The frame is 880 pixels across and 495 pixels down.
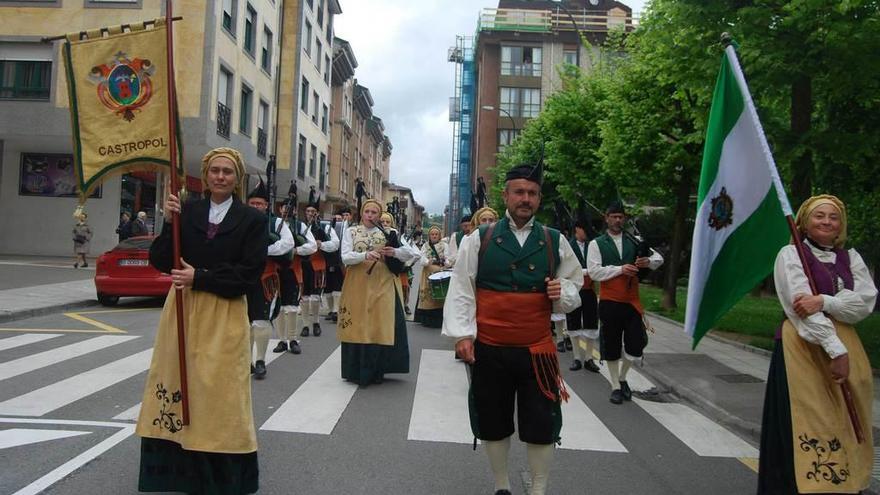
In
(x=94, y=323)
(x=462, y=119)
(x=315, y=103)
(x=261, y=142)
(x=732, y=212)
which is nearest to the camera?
(x=732, y=212)

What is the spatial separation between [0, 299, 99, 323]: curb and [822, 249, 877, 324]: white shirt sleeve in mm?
11396

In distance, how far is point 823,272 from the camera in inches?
156

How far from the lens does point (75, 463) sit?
14.9 ft

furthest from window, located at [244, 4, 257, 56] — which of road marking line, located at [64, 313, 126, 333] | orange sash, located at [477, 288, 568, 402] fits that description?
orange sash, located at [477, 288, 568, 402]

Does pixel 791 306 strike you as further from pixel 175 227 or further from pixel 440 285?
pixel 440 285

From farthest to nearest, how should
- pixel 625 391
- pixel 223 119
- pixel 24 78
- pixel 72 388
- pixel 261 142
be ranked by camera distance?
pixel 261 142 → pixel 223 119 → pixel 24 78 → pixel 625 391 → pixel 72 388

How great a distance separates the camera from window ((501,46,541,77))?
60.2 m

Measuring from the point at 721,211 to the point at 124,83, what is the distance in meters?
3.69

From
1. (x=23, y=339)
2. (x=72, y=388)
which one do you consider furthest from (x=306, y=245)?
(x=23, y=339)

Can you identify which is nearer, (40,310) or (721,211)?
(721,211)

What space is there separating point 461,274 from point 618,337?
3784 mm

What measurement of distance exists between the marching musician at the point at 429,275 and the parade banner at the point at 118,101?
27.6 feet

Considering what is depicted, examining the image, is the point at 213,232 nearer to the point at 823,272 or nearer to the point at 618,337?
the point at 823,272

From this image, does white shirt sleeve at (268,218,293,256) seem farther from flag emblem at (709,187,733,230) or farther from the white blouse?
the white blouse
